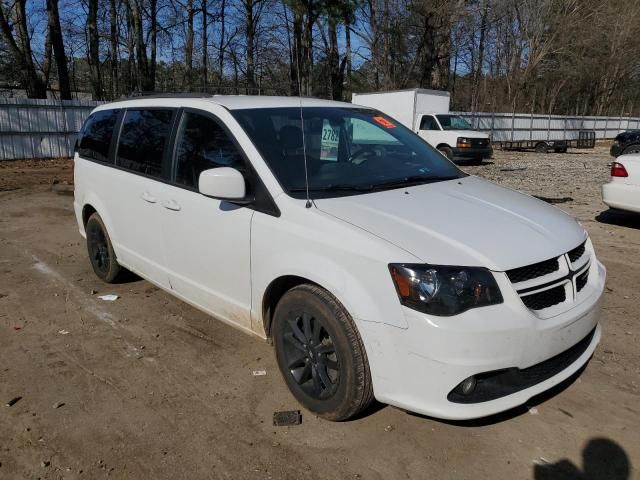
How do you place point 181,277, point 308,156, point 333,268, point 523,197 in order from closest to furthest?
point 333,268
point 308,156
point 523,197
point 181,277

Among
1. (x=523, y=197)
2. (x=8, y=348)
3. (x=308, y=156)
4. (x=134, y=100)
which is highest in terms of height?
(x=134, y=100)

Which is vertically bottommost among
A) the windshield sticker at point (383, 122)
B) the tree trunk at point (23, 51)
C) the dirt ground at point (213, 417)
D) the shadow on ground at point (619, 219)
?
the dirt ground at point (213, 417)

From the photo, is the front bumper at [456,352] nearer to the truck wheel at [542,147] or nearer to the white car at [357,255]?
the white car at [357,255]

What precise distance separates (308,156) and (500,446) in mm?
2017

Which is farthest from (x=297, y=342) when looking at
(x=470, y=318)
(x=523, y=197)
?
(x=523, y=197)

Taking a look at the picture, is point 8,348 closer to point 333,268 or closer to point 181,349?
point 181,349

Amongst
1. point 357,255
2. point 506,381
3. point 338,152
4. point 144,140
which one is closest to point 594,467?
point 506,381

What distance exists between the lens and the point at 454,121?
64.7 feet

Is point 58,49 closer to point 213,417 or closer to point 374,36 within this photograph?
point 374,36

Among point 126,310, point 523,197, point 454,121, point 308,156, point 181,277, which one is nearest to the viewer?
point 308,156

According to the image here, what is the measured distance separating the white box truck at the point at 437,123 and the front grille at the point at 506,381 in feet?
52.8

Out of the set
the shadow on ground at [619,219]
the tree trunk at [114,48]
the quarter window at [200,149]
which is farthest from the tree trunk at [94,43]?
the quarter window at [200,149]

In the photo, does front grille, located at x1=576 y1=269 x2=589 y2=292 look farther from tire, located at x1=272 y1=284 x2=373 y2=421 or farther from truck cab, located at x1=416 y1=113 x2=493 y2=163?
truck cab, located at x1=416 y1=113 x2=493 y2=163

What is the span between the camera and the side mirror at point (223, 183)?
10.1 ft
